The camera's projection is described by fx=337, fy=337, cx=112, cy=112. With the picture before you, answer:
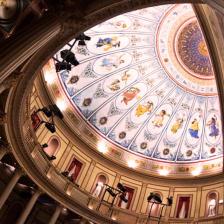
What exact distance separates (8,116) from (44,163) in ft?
18.0

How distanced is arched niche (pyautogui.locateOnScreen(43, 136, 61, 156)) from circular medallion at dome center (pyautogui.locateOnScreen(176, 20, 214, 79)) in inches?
446

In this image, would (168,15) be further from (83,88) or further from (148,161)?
(148,161)

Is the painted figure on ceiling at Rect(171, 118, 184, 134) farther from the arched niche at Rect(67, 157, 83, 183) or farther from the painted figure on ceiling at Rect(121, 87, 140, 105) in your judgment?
the arched niche at Rect(67, 157, 83, 183)

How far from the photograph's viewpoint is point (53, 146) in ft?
74.7

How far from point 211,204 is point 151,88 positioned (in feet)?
32.5

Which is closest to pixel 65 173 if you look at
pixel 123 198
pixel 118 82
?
pixel 123 198

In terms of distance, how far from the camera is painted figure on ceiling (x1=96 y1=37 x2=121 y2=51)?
24.0 m

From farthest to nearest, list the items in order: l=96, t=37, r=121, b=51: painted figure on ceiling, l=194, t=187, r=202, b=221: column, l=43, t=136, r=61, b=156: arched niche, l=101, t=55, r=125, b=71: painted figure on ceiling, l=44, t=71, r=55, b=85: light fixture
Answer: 1. l=101, t=55, r=125, b=71: painted figure on ceiling
2. l=96, t=37, r=121, b=51: painted figure on ceiling
3. l=43, t=136, r=61, b=156: arched niche
4. l=44, t=71, r=55, b=85: light fixture
5. l=194, t=187, r=202, b=221: column

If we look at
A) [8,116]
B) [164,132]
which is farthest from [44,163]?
[164,132]

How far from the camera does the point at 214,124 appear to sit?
2533cm

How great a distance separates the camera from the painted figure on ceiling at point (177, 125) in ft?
87.2

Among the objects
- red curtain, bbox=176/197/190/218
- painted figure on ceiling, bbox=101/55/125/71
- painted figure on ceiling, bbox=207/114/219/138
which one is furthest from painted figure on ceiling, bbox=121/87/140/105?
→ red curtain, bbox=176/197/190/218

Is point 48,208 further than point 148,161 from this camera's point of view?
No

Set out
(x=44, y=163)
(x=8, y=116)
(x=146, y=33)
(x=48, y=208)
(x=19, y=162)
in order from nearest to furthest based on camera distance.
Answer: (x=8, y=116) < (x=19, y=162) < (x=44, y=163) < (x=48, y=208) < (x=146, y=33)
